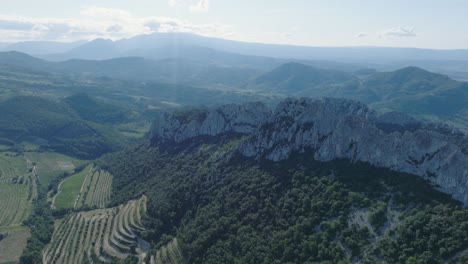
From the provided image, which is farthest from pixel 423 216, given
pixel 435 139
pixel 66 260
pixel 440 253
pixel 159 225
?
pixel 66 260

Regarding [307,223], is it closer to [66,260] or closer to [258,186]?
[258,186]

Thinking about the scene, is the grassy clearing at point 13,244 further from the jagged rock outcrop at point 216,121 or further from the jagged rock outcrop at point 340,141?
the jagged rock outcrop at point 340,141

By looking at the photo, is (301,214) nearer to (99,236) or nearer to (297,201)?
(297,201)

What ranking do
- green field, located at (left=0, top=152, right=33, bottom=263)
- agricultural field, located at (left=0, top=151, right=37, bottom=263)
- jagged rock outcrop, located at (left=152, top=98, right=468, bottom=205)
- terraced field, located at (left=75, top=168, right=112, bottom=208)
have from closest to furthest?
jagged rock outcrop, located at (left=152, top=98, right=468, bottom=205) → green field, located at (left=0, top=152, right=33, bottom=263) → agricultural field, located at (left=0, top=151, right=37, bottom=263) → terraced field, located at (left=75, top=168, right=112, bottom=208)

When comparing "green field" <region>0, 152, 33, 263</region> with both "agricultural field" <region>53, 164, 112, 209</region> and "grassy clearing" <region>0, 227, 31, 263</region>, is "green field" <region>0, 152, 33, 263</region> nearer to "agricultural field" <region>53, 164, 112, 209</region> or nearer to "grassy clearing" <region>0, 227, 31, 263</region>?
"grassy clearing" <region>0, 227, 31, 263</region>

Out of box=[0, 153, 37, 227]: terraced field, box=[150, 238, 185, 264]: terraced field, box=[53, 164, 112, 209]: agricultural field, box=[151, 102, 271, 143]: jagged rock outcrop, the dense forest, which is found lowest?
box=[0, 153, 37, 227]: terraced field

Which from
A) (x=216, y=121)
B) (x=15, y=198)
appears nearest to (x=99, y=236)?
(x=216, y=121)

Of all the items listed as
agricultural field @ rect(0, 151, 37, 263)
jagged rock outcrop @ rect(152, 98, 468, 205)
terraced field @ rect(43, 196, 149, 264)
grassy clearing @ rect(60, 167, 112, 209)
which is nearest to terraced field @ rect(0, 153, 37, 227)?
agricultural field @ rect(0, 151, 37, 263)
